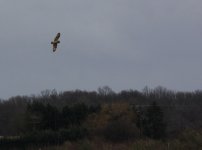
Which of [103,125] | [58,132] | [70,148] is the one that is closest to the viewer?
[70,148]

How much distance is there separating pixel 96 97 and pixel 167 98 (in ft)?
45.1

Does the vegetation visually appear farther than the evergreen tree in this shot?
No

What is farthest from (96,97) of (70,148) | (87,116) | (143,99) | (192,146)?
(192,146)

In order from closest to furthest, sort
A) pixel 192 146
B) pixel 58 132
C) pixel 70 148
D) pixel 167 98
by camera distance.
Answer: pixel 192 146 < pixel 70 148 < pixel 58 132 < pixel 167 98

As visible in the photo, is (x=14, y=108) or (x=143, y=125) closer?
(x=143, y=125)

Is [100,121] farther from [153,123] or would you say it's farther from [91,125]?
[153,123]

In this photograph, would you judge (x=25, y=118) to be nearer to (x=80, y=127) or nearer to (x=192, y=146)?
(x=80, y=127)

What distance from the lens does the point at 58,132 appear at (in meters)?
61.1

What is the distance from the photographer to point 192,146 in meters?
25.1

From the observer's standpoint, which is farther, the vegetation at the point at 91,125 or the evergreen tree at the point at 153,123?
the evergreen tree at the point at 153,123

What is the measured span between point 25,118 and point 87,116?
23.7 ft

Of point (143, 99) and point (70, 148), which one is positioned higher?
point (143, 99)

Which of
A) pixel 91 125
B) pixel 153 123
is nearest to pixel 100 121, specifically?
pixel 91 125

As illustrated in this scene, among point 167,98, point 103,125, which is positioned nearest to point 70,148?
point 103,125
